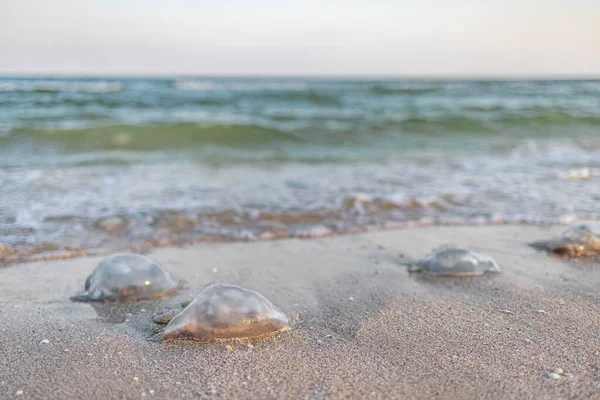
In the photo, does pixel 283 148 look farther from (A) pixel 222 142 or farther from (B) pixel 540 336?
(B) pixel 540 336

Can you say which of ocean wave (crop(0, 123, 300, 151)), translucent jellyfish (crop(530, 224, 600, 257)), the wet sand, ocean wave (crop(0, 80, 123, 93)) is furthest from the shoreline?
ocean wave (crop(0, 80, 123, 93))

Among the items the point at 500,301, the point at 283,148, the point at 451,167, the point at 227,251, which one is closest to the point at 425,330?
the point at 500,301

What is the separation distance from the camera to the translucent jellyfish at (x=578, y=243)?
3.40m

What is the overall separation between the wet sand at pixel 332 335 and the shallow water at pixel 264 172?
0.75 metres

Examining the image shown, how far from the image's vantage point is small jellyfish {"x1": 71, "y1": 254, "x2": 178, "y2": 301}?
8.77 feet

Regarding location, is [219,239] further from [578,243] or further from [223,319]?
[578,243]

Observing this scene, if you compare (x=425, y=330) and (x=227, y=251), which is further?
(x=227, y=251)

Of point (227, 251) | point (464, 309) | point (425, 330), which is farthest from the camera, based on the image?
point (227, 251)

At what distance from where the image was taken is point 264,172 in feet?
21.1

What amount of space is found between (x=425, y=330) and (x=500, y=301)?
0.55 metres

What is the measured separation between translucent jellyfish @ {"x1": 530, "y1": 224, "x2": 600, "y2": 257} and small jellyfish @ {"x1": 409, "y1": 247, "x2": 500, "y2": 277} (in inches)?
23.3

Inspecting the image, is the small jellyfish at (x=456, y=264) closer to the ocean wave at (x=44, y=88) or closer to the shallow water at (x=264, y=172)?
the shallow water at (x=264, y=172)

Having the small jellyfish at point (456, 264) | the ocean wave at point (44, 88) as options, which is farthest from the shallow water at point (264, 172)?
the ocean wave at point (44, 88)

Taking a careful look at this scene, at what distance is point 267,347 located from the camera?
210cm
